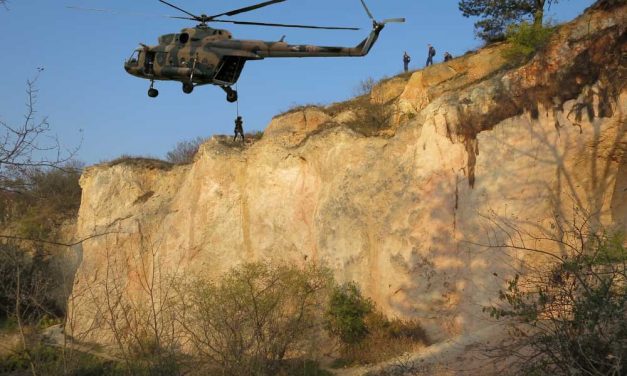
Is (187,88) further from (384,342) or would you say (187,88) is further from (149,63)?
(384,342)

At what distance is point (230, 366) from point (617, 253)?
581cm

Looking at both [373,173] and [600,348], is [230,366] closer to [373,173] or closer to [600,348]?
[600,348]

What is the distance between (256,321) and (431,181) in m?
6.95

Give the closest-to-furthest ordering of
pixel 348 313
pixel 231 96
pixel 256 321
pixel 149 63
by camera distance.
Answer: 1. pixel 256 321
2. pixel 231 96
3. pixel 149 63
4. pixel 348 313

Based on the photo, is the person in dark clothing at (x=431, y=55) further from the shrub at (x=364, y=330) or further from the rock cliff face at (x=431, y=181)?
the shrub at (x=364, y=330)

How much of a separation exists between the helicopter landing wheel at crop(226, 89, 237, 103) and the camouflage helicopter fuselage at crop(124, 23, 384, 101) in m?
0.04

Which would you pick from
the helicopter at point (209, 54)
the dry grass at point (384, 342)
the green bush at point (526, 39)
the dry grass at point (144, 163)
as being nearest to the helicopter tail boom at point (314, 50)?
the helicopter at point (209, 54)

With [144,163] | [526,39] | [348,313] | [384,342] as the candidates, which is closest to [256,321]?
[384,342]

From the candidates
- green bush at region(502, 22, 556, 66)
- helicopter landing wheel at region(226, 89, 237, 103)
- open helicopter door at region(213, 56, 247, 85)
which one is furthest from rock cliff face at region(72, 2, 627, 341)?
open helicopter door at region(213, 56, 247, 85)

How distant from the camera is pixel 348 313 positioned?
15.7m

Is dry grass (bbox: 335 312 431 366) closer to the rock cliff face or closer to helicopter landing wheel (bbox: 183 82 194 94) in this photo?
the rock cliff face

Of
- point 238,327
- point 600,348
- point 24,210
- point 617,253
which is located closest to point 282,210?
point 238,327

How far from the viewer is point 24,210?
91.8 ft

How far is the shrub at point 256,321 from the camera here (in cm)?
934
